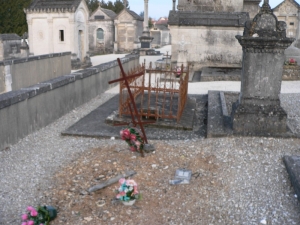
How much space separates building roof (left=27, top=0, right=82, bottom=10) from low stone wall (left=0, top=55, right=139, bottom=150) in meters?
9.90

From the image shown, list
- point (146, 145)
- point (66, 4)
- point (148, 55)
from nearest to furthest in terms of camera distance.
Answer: point (146, 145) → point (66, 4) → point (148, 55)

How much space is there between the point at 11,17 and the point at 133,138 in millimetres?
29744

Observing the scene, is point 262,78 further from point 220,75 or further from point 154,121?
point 220,75

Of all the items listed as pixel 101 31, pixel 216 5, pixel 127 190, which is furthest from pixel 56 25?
pixel 127 190

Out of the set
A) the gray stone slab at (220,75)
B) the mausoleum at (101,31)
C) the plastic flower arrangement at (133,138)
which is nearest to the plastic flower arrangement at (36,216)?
the plastic flower arrangement at (133,138)

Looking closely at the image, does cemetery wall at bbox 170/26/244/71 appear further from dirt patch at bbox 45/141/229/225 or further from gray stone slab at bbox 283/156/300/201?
gray stone slab at bbox 283/156/300/201

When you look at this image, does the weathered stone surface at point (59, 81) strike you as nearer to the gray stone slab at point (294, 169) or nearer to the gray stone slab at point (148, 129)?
the gray stone slab at point (148, 129)

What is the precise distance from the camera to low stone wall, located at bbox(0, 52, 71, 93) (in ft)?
40.2

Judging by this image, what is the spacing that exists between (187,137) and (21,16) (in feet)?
95.2

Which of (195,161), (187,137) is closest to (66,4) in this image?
(187,137)

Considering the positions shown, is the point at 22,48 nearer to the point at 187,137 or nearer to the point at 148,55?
the point at 148,55

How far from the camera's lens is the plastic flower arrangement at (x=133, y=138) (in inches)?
203

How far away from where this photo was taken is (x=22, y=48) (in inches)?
882

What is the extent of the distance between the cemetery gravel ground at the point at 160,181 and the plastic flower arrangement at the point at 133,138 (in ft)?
0.53
